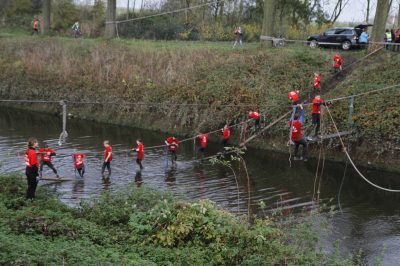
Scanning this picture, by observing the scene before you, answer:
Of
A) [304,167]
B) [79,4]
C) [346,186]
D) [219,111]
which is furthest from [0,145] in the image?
[79,4]

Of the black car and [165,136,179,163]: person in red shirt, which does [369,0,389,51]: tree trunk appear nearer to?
the black car

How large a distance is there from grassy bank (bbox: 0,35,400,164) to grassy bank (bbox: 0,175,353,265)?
47.4ft

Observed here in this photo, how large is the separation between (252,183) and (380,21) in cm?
1568

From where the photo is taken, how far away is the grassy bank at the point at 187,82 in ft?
83.9

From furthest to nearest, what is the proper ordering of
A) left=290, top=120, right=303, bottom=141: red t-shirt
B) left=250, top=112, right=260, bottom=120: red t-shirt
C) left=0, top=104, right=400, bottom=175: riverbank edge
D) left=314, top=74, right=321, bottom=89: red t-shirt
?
left=314, top=74, right=321, bottom=89: red t-shirt < left=250, top=112, right=260, bottom=120: red t-shirt < left=0, top=104, right=400, bottom=175: riverbank edge < left=290, top=120, right=303, bottom=141: red t-shirt

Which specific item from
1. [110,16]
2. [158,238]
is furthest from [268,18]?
[158,238]

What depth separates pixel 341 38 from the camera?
1330 inches

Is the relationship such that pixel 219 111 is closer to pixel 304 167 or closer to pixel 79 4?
pixel 304 167

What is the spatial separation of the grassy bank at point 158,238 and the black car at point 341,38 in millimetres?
24476

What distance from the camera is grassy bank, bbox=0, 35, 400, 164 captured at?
25.6m

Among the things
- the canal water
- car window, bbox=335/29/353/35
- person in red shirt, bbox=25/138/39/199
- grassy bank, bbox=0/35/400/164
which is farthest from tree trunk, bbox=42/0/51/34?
person in red shirt, bbox=25/138/39/199

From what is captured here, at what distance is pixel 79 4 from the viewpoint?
177 ft

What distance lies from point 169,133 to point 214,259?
20341mm

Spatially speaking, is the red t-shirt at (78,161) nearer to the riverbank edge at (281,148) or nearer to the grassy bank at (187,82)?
the grassy bank at (187,82)
